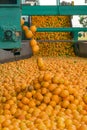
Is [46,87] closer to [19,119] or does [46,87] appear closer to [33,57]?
[19,119]

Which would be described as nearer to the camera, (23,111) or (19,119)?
(19,119)

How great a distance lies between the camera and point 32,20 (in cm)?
1262

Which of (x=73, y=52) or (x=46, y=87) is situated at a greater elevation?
(x=46, y=87)

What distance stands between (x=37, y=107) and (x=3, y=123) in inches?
36.5

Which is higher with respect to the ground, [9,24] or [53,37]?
[9,24]

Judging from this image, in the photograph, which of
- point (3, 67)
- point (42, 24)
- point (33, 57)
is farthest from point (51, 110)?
point (42, 24)

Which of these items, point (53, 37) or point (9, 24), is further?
point (53, 37)

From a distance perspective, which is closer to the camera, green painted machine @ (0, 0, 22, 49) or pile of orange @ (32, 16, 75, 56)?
green painted machine @ (0, 0, 22, 49)

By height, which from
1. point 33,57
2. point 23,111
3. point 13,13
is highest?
point 13,13

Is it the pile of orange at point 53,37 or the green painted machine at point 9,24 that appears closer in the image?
the green painted machine at point 9,24

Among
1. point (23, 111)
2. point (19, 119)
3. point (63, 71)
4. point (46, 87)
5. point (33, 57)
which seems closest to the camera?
point (19, 119)

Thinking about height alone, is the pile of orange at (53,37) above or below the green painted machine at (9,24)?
below

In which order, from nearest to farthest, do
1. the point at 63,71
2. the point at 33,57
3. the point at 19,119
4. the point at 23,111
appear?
the point at 19,119, the point at 23,111, the point at 63,71, the point at 33,57

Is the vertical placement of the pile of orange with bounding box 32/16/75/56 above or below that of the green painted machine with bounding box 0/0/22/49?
below
